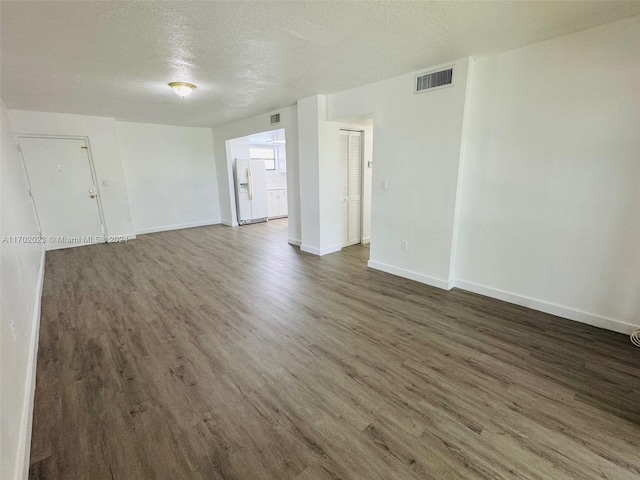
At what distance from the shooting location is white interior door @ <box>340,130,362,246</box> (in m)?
4.97

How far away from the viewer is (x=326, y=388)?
6.44 feet

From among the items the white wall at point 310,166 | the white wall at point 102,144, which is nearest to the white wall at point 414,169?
the white wall at point 310,166

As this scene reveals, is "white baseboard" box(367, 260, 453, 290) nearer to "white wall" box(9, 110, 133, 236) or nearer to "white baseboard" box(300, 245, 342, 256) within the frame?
"white baseboard" box(300, 245, 342, 256)

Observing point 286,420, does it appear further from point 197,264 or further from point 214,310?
point 197,264

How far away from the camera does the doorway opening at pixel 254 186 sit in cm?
735

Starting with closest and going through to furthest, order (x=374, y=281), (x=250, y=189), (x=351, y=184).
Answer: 1. (x=374, y=281)
2. (x=351, y=184)
3. (x=250, y=189)

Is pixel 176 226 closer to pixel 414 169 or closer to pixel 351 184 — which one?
pixel 351 184

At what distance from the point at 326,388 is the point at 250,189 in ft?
20.7

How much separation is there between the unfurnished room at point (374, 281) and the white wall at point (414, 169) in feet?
0.08

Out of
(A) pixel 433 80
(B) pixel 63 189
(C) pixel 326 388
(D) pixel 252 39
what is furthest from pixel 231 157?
(C) pixel 326 388

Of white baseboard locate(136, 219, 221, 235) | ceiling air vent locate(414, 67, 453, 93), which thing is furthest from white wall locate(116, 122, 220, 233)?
ceiling air vent locate(414, 67, 453, 93)

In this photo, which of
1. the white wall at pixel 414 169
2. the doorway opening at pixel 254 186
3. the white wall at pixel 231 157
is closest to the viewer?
the white wall at pixel 414 169

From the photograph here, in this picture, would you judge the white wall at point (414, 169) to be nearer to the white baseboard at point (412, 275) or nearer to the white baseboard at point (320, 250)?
the white baseboard at point (412, 275)

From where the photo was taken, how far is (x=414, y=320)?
2.81 m
